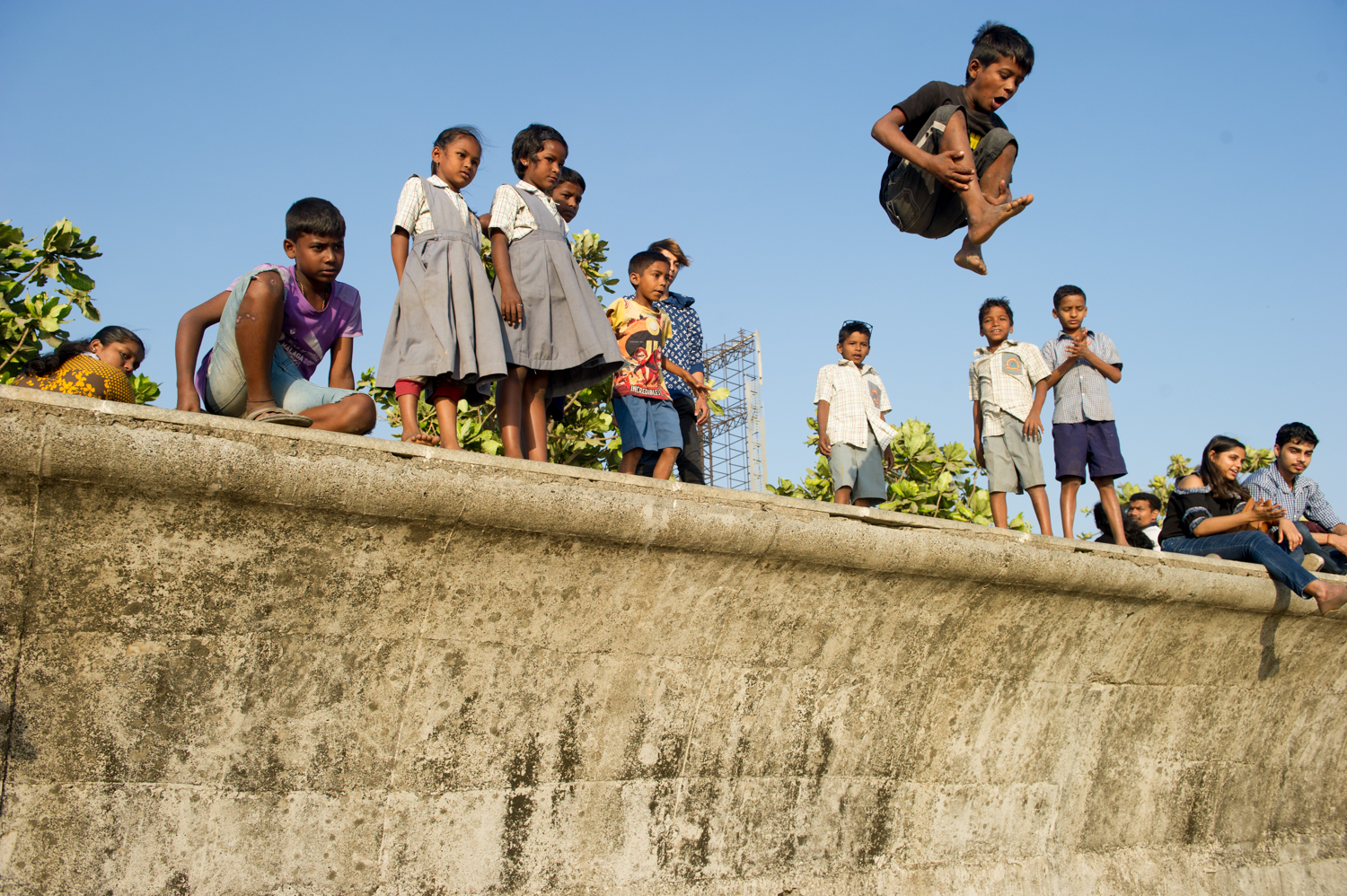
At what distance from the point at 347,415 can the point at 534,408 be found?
0.92 meters

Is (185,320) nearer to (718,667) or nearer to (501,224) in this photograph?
(501,224)

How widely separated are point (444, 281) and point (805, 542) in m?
1.69

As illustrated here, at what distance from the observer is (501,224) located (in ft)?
13.9

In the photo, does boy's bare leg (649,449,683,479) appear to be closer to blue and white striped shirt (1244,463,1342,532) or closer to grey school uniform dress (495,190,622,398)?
grey school uniform dress (495,190,622,398)

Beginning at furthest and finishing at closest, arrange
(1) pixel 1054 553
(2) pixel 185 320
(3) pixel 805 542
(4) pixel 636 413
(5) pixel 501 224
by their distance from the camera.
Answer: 1. (4) pixel 636 413
2. (5) pixel 501 224
3. (1) pixel 1054 553
4. (2) pixel 185 320
5. (3) pixel 805 542

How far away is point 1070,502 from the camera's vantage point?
585cm

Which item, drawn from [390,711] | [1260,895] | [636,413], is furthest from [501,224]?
[1260,895]

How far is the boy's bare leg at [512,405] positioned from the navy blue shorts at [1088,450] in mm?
3316

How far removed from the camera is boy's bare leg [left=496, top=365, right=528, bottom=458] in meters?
3.97

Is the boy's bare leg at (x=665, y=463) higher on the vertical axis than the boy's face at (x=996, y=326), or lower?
lower

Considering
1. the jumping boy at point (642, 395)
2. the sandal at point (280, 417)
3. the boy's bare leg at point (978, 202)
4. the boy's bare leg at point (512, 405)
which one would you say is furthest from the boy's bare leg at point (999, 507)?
the sandal at point (280, 417)

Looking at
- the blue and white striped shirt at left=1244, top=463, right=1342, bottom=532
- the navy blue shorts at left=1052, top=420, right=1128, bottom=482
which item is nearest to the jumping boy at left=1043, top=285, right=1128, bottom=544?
the navy blue shorts at left=1052, top=420, right=1128, bottom=482

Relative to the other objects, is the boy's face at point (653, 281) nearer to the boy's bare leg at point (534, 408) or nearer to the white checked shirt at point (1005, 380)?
the boy's bare leg at point (534, 408)

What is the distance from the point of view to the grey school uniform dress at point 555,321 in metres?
4.11
